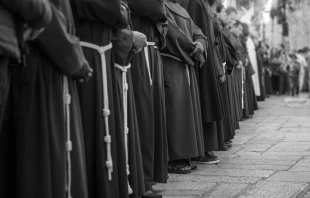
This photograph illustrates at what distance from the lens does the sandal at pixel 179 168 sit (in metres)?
6.53

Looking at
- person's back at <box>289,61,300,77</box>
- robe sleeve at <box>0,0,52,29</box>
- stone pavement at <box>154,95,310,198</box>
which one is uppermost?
person's back at <box>289,61,300,77</box>

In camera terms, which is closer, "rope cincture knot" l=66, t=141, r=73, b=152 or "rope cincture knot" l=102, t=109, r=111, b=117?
"rope cincture knot" l=66, t=141, r=73, b=152

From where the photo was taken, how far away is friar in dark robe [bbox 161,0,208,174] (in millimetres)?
6309

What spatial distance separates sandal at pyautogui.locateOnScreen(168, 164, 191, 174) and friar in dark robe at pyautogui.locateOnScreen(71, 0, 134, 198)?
90.1 inches

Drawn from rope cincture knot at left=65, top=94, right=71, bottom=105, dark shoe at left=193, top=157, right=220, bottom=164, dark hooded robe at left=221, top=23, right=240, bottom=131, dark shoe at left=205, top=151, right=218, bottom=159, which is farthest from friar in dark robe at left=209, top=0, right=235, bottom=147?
rope cincture knot at left=65, top=94, right=71, bottom=105

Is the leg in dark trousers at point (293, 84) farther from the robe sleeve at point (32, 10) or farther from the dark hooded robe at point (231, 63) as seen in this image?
the robe sleeve at point (32, 10)

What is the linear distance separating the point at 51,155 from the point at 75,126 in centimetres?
25

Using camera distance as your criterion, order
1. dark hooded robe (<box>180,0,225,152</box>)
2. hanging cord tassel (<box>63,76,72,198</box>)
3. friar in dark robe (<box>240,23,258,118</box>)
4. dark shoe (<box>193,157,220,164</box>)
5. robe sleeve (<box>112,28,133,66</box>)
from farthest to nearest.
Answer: friar in dark robe (<box>240,23,258,118</box>), dark shoe (<box>193,157,220,164</box>), dark hooded robe (<box>180,0,225,152</box>), robe sleeve (<box>112,28,133,66</box>), hanging cord tassel (<box>63,76,72,198</box>)

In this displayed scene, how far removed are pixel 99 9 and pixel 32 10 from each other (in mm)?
847

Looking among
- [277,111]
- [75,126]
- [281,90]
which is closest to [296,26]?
[281,90]

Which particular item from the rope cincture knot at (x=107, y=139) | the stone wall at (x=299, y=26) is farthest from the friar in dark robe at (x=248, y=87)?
the stone wall at (x=299, y=26)

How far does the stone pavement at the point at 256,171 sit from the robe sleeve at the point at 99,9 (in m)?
1.81

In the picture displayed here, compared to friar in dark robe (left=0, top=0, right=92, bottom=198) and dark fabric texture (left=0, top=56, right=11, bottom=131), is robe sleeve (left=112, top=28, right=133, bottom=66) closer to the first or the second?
friar in dark robe (left=0, top=0, right=92, bottom=198)

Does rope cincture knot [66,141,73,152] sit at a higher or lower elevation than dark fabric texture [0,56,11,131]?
lower
